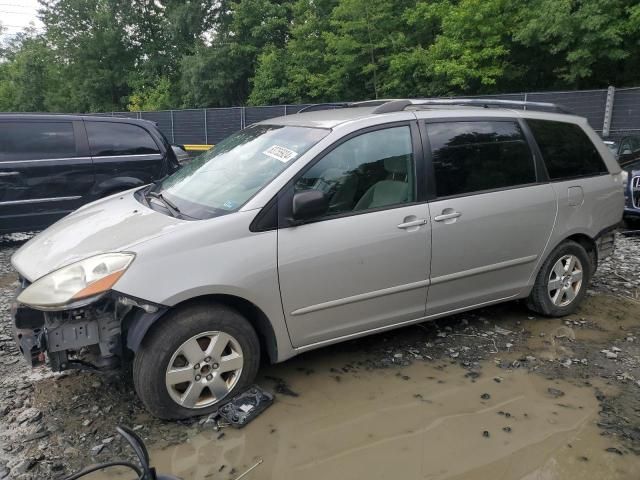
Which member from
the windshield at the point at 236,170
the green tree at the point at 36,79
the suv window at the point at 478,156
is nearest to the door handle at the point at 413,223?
the suv window at the point at 478,156

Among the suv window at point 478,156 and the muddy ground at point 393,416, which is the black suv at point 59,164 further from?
the suv window at point 478,156

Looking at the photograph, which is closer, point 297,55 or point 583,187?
point 583,187

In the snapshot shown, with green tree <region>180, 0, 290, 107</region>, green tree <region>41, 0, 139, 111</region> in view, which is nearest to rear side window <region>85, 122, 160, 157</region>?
green tree <region>180, 0, 290, 107</region>

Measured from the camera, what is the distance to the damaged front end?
2.79 meters

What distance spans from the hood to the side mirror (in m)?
0.67

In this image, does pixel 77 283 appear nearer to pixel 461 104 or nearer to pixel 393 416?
Result: pixel 393 416

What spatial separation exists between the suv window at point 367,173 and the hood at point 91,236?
0.93m

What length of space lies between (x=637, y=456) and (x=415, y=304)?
→ 155 cm

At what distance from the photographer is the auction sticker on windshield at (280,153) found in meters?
3.37

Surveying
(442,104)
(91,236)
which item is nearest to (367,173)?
(442,104)

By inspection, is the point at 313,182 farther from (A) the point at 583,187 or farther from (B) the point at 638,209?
(B) the point at 638,209

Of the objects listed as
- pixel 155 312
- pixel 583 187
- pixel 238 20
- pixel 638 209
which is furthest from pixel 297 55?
pixel 155 312

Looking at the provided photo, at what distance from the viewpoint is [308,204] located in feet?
10.1

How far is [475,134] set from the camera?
3994 millimetres
